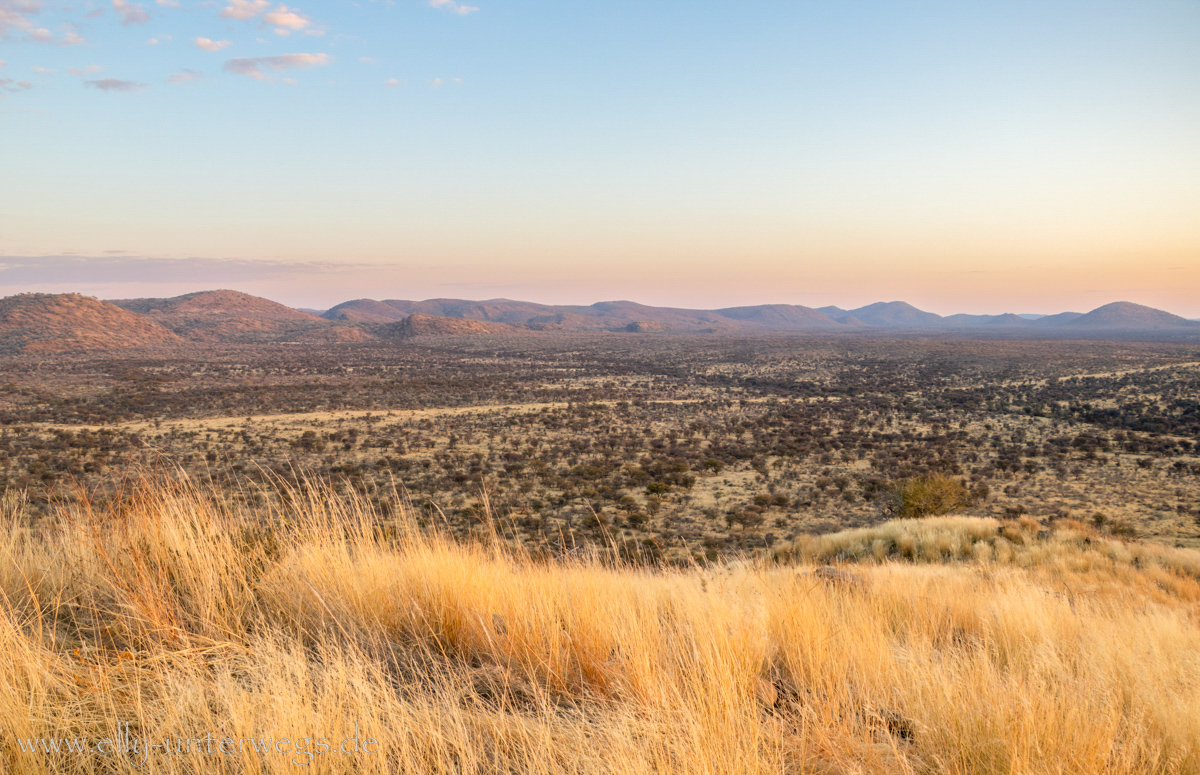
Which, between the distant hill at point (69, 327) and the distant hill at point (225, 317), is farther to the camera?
the distant hill at point (225, 317)

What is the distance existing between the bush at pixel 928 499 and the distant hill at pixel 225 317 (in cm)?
11560

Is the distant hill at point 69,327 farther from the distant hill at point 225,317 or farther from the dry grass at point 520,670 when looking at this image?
the dry grass at point 520,670

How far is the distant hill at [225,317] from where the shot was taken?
383ft

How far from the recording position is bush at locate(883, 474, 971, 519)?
1398 centimetres

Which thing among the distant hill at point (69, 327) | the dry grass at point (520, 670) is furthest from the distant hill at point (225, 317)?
the dry grass at point (520, 670)

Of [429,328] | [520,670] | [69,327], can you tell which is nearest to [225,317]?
[429,328]

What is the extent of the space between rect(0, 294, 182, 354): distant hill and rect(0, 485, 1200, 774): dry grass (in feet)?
319

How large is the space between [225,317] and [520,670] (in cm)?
17029

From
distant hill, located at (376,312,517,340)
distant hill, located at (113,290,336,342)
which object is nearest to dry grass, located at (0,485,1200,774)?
distant hill, located at (113,290,336,342)

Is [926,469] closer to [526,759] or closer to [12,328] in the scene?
[526,759]

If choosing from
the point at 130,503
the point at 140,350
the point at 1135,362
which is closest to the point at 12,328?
the point at 140,350

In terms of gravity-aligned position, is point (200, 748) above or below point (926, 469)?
above

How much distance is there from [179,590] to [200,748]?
1809mm

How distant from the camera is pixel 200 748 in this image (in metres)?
1.80
